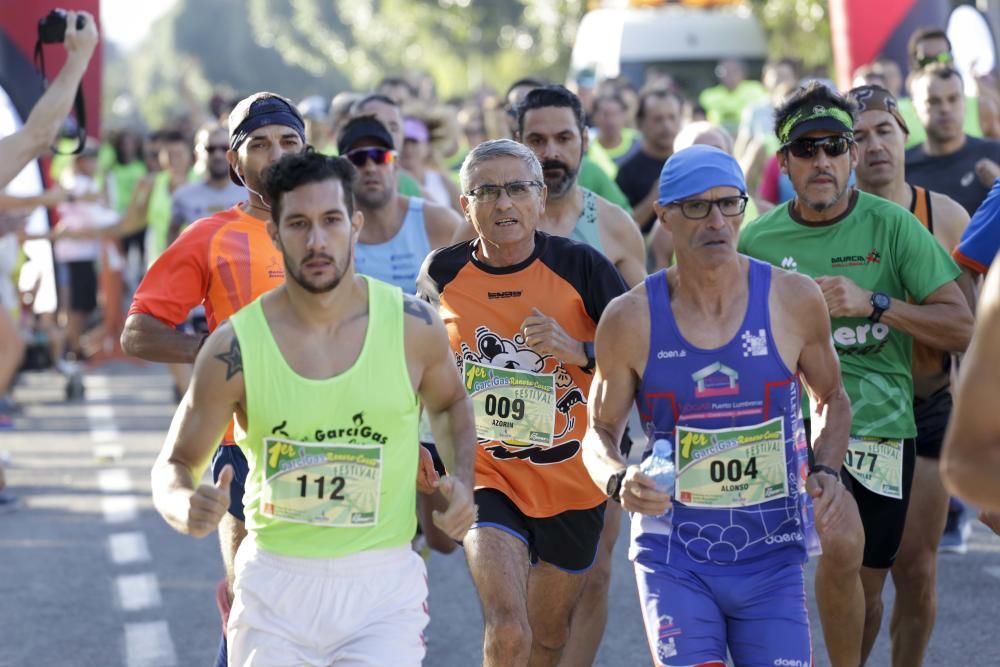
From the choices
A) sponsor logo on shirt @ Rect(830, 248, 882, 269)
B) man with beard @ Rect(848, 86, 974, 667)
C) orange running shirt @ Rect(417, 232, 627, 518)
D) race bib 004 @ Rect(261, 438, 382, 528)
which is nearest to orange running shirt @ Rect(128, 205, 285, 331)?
orange running shirt @ Rect(417, 232, 627, 518)

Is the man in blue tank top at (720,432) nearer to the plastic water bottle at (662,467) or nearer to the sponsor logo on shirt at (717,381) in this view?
the sponsor logo on shirt at (717,381)

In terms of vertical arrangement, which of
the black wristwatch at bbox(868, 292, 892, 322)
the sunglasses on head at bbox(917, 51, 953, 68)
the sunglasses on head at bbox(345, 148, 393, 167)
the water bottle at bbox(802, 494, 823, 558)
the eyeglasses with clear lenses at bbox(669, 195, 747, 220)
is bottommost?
the water bottle at bbox(802, 494, 823, 558)

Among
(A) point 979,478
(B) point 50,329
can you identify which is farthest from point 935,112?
(B) point 50,329

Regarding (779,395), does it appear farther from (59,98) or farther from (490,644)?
(59,98)

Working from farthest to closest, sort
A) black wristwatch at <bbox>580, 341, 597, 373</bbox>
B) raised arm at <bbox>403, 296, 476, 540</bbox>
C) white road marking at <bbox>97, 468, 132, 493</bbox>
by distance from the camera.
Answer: white road marking at <bbox>97, 468, 132, 493</bbox> → black wristwatch at <bbox>580, 341, 597, 373</bbox> → raised arm at <bbox>403, 296, 476, 540</bbox>

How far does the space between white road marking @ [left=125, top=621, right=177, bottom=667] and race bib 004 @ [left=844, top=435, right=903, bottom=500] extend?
2.86 meters

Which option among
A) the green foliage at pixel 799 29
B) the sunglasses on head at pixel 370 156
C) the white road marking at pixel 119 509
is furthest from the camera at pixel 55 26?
the green foliage at pixel 799 29

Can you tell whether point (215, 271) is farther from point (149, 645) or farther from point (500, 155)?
A: point (149, 645)

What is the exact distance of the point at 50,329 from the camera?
1591 centimetres

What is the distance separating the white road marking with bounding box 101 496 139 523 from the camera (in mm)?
10083

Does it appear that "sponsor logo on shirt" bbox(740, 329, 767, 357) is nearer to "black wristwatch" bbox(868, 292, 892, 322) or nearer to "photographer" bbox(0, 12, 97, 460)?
"black wristwatch" bbox(868, 292, 892, 322)

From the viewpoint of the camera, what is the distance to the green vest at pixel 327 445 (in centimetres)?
428

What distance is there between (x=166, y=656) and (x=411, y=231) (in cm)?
200

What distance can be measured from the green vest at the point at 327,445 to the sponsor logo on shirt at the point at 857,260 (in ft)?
6.64
